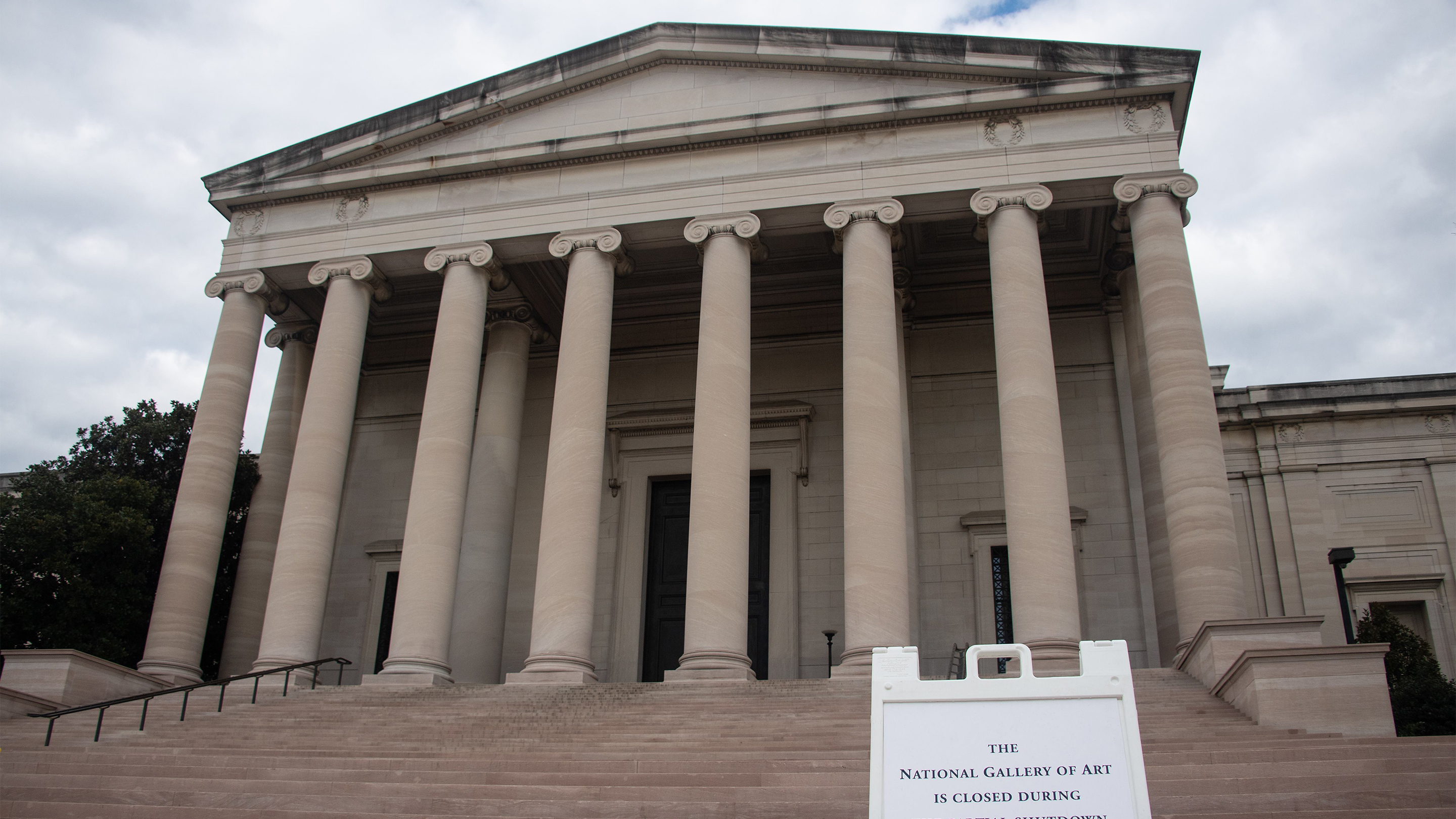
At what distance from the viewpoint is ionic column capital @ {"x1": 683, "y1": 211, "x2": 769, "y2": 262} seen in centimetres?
2394

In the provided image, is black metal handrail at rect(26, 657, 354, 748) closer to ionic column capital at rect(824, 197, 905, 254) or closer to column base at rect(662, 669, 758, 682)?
column base at rect(662, 669, 758, 682)

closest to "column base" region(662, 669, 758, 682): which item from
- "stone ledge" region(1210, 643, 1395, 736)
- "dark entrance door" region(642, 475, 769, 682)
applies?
"dark entrance door" region(642, 475, 769, 682)

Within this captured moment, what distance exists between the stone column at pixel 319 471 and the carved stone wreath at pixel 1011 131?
14130 millimetres

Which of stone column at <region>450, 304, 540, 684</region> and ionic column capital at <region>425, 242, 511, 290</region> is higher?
ionic column capital at <region>425, 242, 511, 290</region>

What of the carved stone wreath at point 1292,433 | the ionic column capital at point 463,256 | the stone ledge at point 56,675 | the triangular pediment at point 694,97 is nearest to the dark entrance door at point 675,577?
the ionic column capital at point 463,256

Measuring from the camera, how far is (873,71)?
24891 mm

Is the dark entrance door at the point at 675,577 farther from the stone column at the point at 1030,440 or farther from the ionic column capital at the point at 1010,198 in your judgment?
the ionic column capital at the point at 1010,198

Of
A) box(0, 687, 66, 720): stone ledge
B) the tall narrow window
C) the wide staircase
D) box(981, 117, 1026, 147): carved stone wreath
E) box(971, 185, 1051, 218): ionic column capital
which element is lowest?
the wide staircase

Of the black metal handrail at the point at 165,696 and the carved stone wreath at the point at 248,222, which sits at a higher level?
the carved stone wreath at the point at 248,222

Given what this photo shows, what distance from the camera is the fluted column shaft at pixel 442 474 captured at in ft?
72.7

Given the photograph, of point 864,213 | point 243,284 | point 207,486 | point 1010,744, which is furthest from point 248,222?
point 1010,744

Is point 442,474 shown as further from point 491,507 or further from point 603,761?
point 603,761

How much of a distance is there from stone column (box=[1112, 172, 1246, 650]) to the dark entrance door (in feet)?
31.7

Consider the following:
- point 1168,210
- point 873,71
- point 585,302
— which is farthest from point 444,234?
point 1168,210
